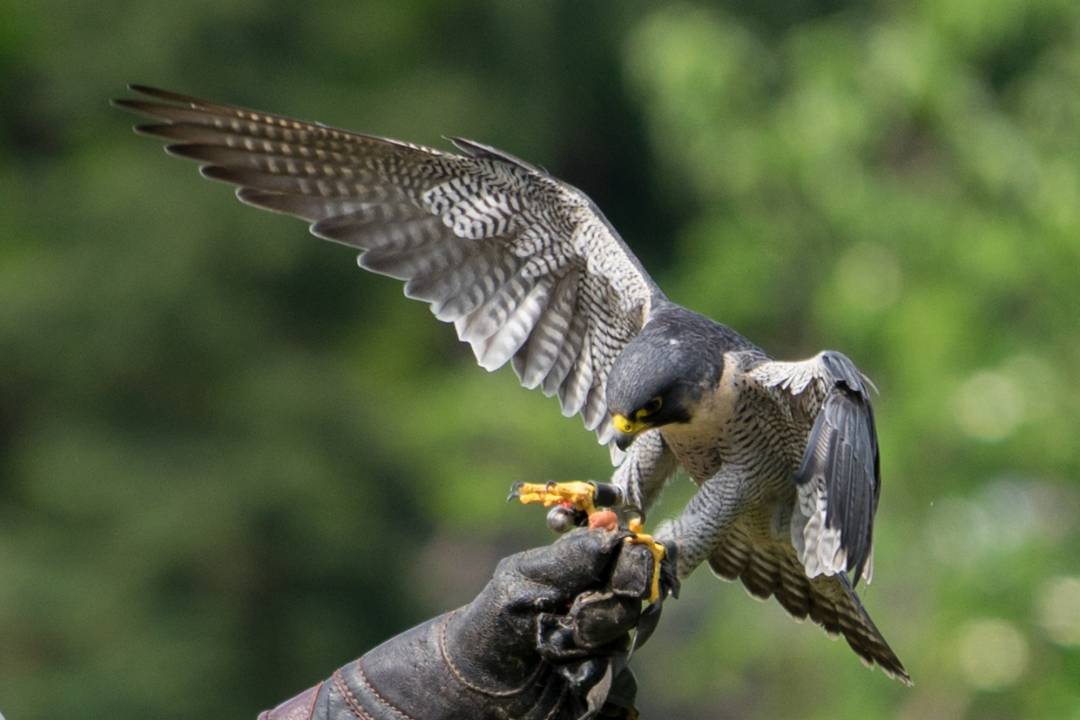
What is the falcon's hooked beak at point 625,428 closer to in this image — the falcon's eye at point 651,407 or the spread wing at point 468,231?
the falcon's eye at point 651,407

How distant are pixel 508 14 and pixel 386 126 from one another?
3452mm

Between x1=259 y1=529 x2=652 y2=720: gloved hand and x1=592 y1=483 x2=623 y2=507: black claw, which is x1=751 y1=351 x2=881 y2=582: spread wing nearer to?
x1=592 y1=483 x2=623 y2=507: black claw

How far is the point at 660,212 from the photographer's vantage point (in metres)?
22.6

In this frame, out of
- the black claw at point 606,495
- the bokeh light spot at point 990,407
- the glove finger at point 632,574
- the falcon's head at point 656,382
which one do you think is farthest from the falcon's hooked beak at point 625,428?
the bokeh light spot at point 990,407

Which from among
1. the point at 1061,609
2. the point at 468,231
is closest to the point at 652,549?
the point at 468,231

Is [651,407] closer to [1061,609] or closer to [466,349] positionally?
[1061,609]

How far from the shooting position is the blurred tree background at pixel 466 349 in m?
10.7

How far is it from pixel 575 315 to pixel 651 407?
0.83 meters

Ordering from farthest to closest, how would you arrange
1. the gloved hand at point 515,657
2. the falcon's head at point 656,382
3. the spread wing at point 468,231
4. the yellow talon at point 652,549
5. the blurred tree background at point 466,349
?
1. the blurred tree background at point 466,349
2. the spread wing at point 468,231
3. the falcon's head at point 656,382
4. the yellow talon at point 652,549
5. the gloved hand at point 515,657

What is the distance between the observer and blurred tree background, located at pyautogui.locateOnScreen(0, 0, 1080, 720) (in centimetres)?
1070

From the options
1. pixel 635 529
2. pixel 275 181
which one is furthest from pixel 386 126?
pixel 635 529

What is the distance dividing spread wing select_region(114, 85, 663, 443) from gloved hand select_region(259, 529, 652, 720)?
1.19 meters

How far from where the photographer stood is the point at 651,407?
4.85 meters

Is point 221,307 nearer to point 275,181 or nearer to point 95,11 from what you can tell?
point 95,11
